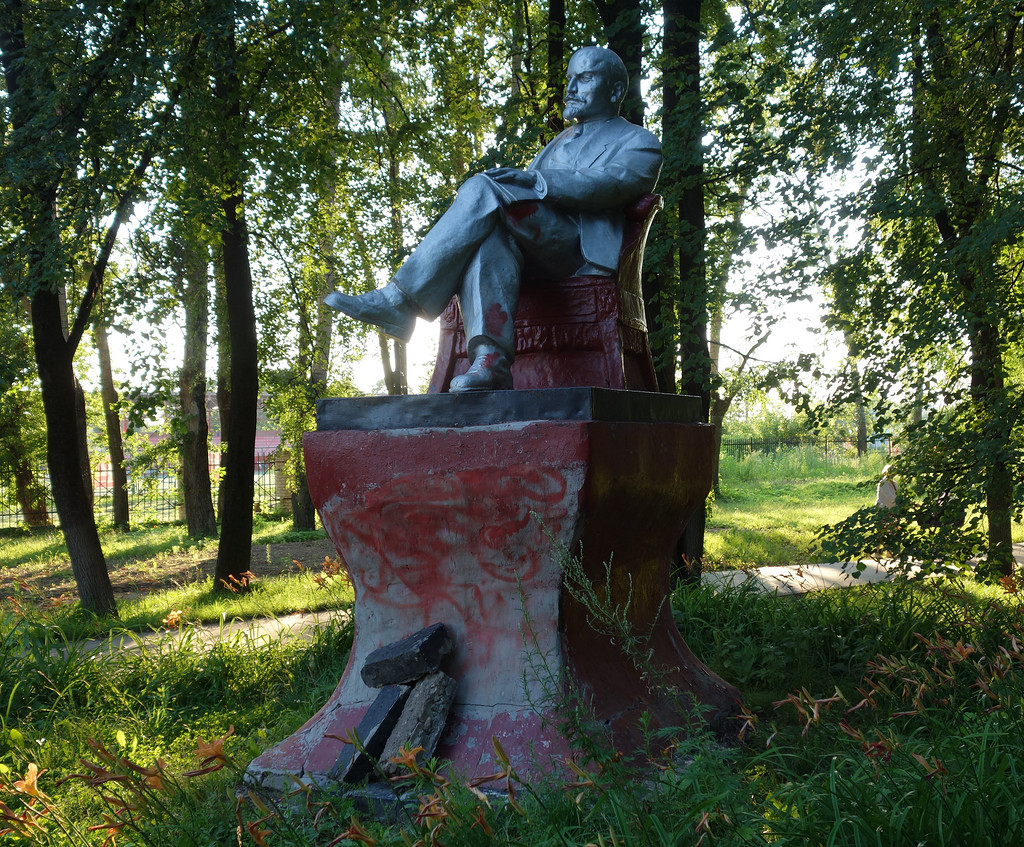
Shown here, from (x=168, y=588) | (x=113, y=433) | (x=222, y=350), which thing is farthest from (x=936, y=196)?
(x=113, y=433)

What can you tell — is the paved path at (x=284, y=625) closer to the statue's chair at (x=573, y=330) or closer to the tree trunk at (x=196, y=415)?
the statue's chair at (x=573, y=330)

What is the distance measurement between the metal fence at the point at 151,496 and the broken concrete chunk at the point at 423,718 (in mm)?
8614

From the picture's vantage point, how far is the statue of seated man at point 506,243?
9.02 feet

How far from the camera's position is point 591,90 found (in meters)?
3.26

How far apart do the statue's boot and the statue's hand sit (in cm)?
57

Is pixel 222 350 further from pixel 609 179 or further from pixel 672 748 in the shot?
pixel 672 748

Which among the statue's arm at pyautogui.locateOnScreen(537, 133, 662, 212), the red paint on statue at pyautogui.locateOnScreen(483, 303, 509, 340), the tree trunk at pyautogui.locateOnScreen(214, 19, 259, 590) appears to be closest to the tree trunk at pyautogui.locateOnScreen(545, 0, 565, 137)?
the tree trunk at pyautogui.locateOnScreen(214, 19, 259, 590)

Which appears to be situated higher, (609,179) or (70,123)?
(70,123)

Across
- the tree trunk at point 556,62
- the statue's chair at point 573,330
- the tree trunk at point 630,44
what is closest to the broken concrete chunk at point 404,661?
the statue's chair at point 573,330

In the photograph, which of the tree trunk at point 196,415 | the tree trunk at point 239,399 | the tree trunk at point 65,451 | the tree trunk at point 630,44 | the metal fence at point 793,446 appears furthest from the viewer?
the metal fence at point 793,446

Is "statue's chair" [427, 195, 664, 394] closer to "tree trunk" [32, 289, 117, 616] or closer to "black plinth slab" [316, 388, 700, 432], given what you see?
"black plinth slab" [316, 388, 700, 432]

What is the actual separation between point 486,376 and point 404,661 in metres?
0.88

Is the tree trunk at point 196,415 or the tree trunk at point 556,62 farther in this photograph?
the tree trunk at point 196,415

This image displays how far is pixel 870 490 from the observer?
1591 centimetres
